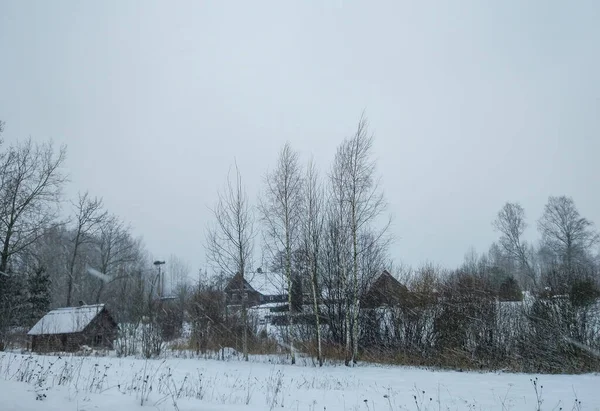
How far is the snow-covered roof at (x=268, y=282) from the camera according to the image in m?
19.3

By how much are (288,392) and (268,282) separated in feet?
41.1

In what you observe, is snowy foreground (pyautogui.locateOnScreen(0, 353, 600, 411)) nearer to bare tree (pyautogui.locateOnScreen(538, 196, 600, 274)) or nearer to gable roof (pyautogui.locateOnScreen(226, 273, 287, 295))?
gable roof (pyautogui.locateOnScreen(226, 273, 287, 295))

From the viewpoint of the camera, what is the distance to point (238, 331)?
19391 millimetres

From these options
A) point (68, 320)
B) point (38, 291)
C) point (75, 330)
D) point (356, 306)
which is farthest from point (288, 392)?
point (38, 291)

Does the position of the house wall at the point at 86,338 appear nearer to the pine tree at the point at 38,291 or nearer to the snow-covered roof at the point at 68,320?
the snow-covered roof at the point at 68,320

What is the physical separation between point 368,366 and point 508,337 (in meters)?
5.27

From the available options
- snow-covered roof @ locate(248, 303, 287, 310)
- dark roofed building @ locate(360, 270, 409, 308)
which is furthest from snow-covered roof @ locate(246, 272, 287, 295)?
dark roofed building @ locate(360, 270, 409, 308)

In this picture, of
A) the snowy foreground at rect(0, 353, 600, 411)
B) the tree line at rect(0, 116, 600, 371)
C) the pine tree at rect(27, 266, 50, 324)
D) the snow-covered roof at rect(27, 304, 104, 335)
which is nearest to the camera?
the snowy foreground at rect(0, 353, 600, 411)

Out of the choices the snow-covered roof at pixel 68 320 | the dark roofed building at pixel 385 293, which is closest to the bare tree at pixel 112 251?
the snow-covered roof at pixel 68 320

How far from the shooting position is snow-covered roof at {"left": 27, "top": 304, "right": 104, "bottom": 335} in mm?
22906

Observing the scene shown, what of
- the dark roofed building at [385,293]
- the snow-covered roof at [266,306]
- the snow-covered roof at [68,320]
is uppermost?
the dark roofed building at [385,293]

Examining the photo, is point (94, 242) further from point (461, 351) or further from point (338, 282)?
point (461, 351)

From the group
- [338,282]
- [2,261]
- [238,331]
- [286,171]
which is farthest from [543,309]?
[2,261]

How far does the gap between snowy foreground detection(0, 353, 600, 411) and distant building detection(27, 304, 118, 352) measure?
11174 mm
